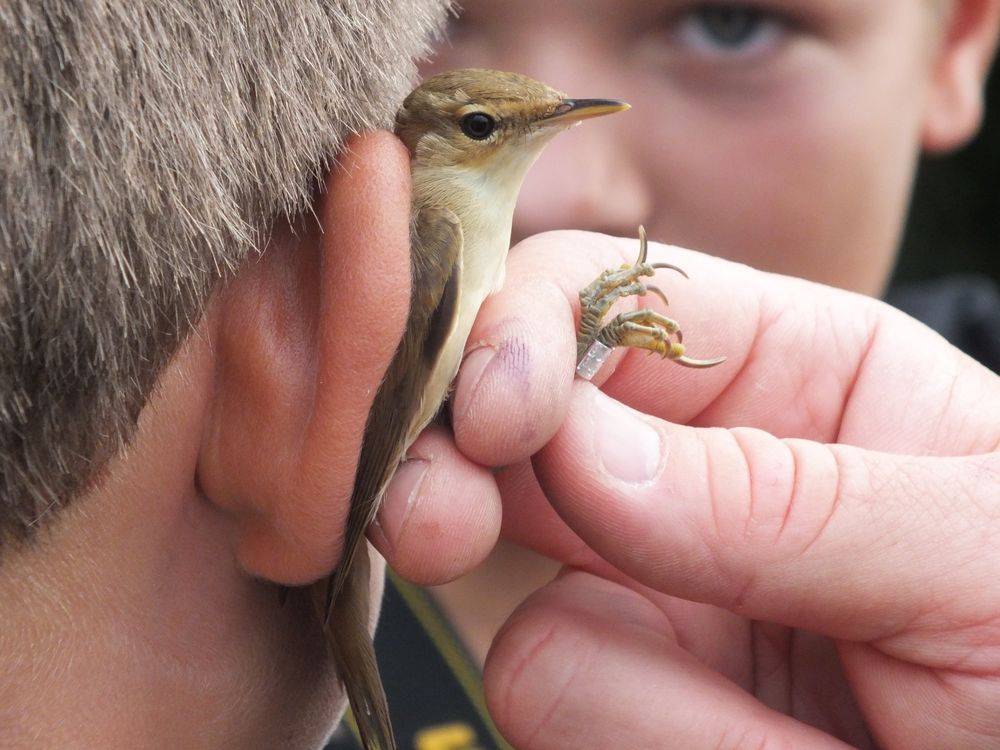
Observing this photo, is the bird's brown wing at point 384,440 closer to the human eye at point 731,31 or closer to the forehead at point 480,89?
the forehead at point 480,89

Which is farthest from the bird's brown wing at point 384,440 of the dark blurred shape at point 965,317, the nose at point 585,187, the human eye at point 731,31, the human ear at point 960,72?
the dark blurred shape at point 965,317

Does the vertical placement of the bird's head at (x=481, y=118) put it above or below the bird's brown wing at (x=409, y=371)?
above

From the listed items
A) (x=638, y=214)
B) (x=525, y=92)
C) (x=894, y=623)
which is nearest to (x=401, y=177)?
(x=525, y=92)

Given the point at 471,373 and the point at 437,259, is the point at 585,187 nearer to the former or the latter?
the point at 437,259

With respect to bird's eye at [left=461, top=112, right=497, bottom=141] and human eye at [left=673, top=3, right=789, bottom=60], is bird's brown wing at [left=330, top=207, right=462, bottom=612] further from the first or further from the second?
human eye at [left=673, top=3, right=789, bottom=60]

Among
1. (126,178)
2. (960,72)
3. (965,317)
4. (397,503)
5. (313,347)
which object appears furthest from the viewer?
(965,317)

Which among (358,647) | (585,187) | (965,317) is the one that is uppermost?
(585,187)

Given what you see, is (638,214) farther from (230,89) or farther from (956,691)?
(230,89)

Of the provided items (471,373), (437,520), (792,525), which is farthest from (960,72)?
(437,520)
